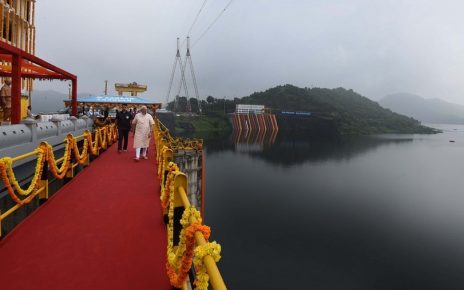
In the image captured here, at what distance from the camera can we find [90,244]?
4.39 meters

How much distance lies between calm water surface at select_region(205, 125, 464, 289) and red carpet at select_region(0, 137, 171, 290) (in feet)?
49.1

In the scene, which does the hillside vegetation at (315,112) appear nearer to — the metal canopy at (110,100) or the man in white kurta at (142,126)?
the metal canopy at (110,100)

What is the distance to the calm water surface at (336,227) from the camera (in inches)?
817

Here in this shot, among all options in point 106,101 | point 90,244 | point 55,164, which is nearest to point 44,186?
point 55,164

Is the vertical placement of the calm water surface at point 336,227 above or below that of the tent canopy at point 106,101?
below

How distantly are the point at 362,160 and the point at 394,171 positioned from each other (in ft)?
37.2

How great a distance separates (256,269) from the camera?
2080 centimetres

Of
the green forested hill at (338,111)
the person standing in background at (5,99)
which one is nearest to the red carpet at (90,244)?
the person standing in background at (5,99)

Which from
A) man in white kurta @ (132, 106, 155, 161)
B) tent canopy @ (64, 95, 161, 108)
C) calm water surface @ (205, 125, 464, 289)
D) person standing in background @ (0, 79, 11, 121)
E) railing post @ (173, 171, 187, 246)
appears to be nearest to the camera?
railing post @ (173, 171, 187, 246)

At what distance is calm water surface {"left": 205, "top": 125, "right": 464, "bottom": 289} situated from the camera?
2075 cm

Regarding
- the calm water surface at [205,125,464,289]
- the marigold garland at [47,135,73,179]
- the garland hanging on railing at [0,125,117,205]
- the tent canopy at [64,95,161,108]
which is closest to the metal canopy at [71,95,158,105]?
the tent canopy at [64,95,161,108]

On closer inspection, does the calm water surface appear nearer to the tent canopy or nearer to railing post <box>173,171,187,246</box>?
the tent canopy

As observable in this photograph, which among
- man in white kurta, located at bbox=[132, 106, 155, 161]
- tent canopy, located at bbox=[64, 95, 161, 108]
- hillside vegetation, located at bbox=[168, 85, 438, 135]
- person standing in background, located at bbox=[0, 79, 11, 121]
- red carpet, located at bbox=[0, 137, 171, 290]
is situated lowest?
red carpet, located at bbox=[0, 137, 171, 290]

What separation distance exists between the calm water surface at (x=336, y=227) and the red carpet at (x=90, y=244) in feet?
49.1
